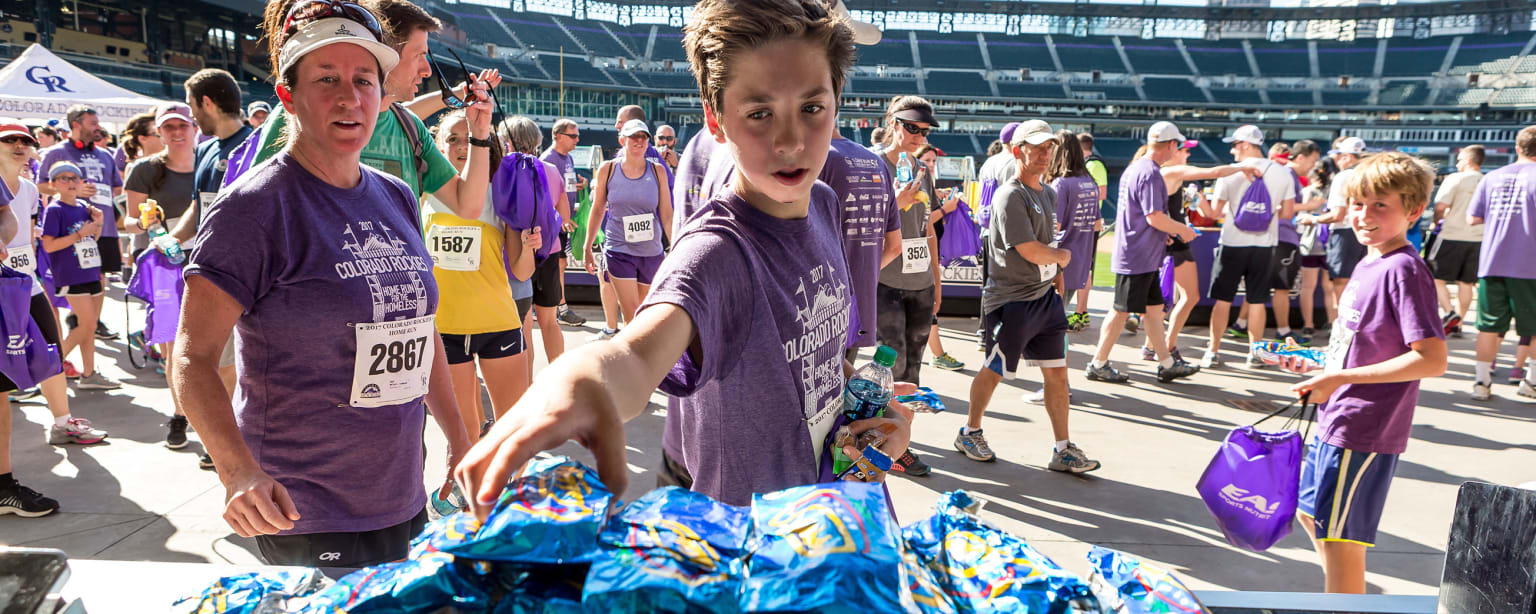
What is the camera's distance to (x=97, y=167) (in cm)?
752

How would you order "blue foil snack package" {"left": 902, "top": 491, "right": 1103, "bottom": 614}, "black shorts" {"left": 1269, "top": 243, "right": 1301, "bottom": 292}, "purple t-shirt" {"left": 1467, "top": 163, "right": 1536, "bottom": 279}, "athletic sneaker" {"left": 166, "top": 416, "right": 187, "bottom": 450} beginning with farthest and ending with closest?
1. "black shorts" {"left": 1269, "top": 243, "right": 1301, "bottom": 292}
2. "purple t-shirt" {"left": 1467, "top": 163, "right": 1536, "bottom": 279}
3. "athletic sneaker" {"left": 166, "top": 416, "right": 187, "bottom": 450}
4. "blue foil snack package" {"left": 902, "top": 491, "right": 1103, "bottom": 614}

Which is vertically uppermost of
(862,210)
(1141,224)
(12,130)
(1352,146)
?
(1352,146)

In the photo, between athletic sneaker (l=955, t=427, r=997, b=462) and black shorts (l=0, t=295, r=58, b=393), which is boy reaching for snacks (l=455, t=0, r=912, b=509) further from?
black shorts (l=0, t=295, r=58, b=393)

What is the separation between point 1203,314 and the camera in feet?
29.6

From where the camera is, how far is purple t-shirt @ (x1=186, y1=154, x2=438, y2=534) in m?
1.65

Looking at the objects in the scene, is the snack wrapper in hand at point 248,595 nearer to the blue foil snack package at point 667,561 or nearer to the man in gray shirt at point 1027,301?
the blue foil snack package at point 667,561

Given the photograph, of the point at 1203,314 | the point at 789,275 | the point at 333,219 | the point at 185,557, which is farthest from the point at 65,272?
the point at 1203,314

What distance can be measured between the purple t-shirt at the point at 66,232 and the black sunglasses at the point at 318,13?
5.52 m

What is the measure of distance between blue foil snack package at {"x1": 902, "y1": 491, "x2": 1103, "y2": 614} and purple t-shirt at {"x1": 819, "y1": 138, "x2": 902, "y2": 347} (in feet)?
9.17

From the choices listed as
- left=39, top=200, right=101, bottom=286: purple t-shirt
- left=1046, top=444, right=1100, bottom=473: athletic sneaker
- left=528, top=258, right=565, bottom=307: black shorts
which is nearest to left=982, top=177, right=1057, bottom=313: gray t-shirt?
left=1046, top=444, right=1100, bottom=473: athletic sneaker

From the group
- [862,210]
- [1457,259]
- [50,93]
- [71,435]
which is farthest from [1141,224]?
[50,93]

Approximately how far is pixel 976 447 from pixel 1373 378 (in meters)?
2.43

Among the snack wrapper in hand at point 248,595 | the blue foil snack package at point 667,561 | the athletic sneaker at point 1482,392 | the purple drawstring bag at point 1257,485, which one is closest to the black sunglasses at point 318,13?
the snack wrapper in hand at point 248,595

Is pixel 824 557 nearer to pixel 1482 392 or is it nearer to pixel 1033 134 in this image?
Answer: pixel 1033 134
